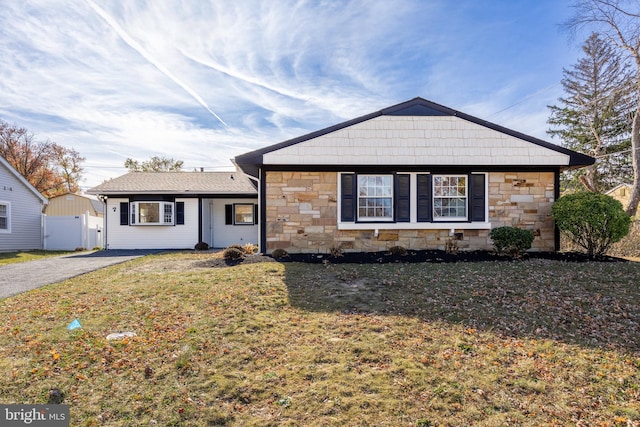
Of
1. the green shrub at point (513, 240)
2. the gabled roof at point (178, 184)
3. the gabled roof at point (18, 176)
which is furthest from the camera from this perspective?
the gabled roof at point (18, 176)

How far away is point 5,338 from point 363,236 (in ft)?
25.1

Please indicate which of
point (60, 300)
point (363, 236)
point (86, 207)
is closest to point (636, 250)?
point (363, 236)

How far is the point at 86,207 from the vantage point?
23953mm

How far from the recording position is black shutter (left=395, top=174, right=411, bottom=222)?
9859 millimetres

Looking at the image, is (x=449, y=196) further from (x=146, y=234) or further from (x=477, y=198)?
(x=146, y=234)

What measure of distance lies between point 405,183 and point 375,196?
0.94 m

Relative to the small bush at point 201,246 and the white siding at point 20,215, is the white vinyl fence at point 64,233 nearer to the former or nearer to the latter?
the white siding at point 20,215

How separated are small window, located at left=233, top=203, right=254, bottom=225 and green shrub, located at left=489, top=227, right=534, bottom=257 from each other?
10.4 metres

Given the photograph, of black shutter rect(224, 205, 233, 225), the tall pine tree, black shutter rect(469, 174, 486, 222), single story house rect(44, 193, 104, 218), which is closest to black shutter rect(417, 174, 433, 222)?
black shutter rect(469, 174, 486, 222)

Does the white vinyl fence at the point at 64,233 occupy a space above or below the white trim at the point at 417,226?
below

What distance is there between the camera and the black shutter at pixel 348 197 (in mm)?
9766

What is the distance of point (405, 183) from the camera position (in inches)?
392

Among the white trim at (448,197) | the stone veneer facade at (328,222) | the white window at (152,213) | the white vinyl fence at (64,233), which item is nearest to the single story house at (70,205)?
the white vinyl fence at (64,233)

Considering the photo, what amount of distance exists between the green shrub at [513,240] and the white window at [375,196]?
2.96 m
